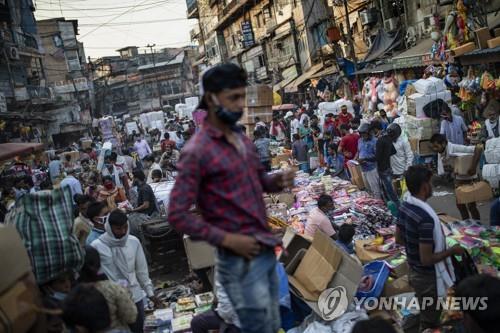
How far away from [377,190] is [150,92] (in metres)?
63.1

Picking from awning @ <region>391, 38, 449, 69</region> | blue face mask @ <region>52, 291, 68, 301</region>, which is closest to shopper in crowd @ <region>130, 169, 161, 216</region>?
blue face mask @ <region>52, 291, 68, 301</region>

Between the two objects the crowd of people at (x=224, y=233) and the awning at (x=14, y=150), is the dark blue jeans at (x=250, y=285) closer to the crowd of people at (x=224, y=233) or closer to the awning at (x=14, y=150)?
the crowd of people at (x=224, y=233)

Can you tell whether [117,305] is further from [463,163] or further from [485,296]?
[463,163]

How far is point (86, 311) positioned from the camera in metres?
2.90

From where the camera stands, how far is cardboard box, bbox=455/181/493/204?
287 inches

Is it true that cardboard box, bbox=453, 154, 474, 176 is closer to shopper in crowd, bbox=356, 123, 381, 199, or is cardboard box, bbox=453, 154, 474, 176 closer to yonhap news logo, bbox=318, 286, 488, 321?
shopper in crowd, bbox=356, 123, 381, 199

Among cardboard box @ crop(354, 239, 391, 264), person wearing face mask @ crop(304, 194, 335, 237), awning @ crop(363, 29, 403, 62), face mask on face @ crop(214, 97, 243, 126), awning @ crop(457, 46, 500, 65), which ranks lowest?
cardboard box @ crop(354, 239, 391, 264)

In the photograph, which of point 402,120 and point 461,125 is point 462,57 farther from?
point 461,125

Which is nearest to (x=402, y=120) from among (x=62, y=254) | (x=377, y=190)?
(x=377, y=190)

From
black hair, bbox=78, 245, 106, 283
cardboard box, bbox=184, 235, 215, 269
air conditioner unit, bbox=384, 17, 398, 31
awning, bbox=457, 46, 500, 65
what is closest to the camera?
black hair, bbox=78, 245, 106, 283

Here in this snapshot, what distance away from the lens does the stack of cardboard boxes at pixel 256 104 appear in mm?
12422

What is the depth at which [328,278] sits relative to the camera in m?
4.77

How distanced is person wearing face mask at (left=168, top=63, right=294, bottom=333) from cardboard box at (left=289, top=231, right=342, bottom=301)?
2.46 m

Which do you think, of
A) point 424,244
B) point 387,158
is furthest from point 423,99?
point 424,244
